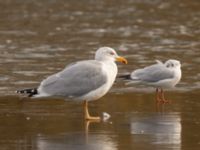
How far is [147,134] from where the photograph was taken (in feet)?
34.7

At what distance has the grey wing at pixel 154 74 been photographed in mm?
13805

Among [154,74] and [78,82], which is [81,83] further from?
[154,74]

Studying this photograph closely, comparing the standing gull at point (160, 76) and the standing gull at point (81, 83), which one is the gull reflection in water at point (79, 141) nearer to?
the standing gull at point (81, 83)

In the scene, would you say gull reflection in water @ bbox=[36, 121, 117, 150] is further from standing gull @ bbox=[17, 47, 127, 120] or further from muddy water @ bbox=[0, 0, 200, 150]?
standing gull @ bbox=[17, 47, 127, 120]

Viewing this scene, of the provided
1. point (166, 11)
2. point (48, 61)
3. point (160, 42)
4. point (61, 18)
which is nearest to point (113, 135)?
point (48, 61)

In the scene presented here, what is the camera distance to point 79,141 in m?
10.2

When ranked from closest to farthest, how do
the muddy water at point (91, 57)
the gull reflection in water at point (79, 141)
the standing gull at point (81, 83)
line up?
the gull reflection in water at point (79, 141)
the muddy water at point (91, 57)
the standing gull at point (81, 83)

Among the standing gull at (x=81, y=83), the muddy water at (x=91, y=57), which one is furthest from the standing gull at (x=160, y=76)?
the standing gull at (x=81, y=83)

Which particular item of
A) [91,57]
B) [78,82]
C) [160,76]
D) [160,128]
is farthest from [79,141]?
[91,57]

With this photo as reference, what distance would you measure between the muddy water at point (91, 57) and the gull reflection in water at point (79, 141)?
0.01 m

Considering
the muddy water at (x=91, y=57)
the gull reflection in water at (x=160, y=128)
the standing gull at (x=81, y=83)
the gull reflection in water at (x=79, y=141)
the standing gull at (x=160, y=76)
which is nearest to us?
the gull reflection in water at (x=79, y=141)

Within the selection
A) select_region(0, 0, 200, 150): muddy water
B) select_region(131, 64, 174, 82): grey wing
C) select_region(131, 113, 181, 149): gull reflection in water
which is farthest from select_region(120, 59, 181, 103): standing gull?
select_region(131, 113, 181, 149): gull reflection in water

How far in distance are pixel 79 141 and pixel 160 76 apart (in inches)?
155

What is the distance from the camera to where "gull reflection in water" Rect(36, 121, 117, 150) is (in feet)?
32.0
